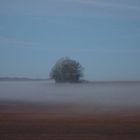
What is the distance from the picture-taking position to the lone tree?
4527 millimetres

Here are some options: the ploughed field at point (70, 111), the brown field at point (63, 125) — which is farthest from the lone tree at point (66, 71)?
the brown field at point (63, 125)

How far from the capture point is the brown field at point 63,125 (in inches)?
174

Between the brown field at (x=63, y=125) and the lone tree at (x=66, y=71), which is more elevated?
the lone tree at (x=66, y=71)

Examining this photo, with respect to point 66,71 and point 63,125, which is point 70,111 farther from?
point 66,71

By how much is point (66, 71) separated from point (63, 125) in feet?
1.25

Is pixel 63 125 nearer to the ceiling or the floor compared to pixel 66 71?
nearer to the floor

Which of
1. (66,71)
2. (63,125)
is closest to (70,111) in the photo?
(63,125)

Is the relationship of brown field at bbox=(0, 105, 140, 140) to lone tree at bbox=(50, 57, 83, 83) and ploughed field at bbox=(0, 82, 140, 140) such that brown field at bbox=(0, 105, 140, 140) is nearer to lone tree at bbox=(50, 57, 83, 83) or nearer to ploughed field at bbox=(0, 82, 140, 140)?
ploughed field at bbox=(0, 82, 140, 140)

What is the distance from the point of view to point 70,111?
4.50 m

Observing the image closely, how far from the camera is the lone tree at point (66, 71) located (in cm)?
453

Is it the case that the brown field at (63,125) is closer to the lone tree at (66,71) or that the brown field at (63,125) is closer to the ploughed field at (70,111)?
the ploughed field at (70,111)

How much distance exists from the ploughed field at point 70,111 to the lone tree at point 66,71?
0.18 feet

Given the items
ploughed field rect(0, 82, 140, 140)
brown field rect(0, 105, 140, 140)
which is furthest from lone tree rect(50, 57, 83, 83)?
brown field rect(0, 105, 140, 140)

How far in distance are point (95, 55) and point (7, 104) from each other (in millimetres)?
706
